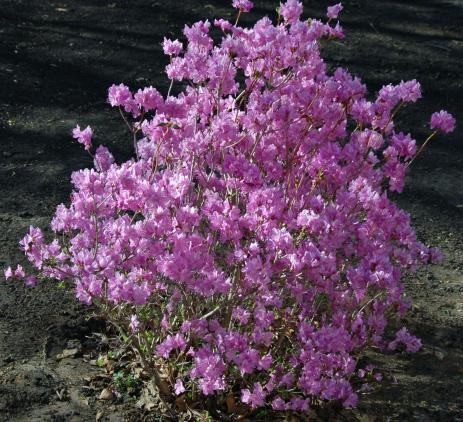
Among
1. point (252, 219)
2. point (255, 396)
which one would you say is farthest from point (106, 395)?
point (252, 219)

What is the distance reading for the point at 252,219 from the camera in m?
2.88

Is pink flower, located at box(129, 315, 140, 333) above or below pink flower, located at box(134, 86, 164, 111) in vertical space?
below

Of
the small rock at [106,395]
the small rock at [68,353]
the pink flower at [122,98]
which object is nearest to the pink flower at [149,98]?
the pink flower at [122,98]

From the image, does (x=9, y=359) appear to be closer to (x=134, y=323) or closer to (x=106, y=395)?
(x=106, y=395)

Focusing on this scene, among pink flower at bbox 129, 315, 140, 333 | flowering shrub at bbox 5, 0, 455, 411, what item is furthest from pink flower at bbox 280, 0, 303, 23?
pink flower at bbox 129, 315, 140, 333

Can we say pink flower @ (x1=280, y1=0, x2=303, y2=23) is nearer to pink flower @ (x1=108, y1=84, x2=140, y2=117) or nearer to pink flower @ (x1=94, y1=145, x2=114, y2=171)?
pink flower @ (x1=108, y1=84, x2=140, y2=117)

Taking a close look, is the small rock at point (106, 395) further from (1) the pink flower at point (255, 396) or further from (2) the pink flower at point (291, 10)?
(2) the pink flower at point (291, 10)

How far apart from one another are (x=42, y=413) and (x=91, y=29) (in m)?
6.03

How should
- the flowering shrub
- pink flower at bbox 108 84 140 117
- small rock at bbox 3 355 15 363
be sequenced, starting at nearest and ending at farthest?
1. the flowering shrub
2. pink flower at bbox 108 84 140 117
3. small rock at bbox 3 355 15 363

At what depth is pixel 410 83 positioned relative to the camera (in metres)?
3.14

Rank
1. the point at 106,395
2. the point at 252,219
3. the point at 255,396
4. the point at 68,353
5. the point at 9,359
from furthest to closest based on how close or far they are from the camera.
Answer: the point at 68,353 → the point at 9,359 → the point at 106,395 → the point at 255,396 → the point at 252,219

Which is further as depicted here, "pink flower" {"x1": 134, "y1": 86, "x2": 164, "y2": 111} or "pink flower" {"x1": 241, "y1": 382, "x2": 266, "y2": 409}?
"pink flower" {"x1": 241, "y1": 382, "x2": 266, "y2": 409}

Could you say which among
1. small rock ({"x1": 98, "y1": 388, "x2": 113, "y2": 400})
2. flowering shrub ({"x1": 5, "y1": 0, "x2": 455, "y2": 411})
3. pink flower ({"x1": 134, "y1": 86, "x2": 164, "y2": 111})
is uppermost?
pink flower ({"x1": 134, "y1": 86, "x2": 164, "y2": 111})

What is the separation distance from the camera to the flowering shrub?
2887 millimetres
